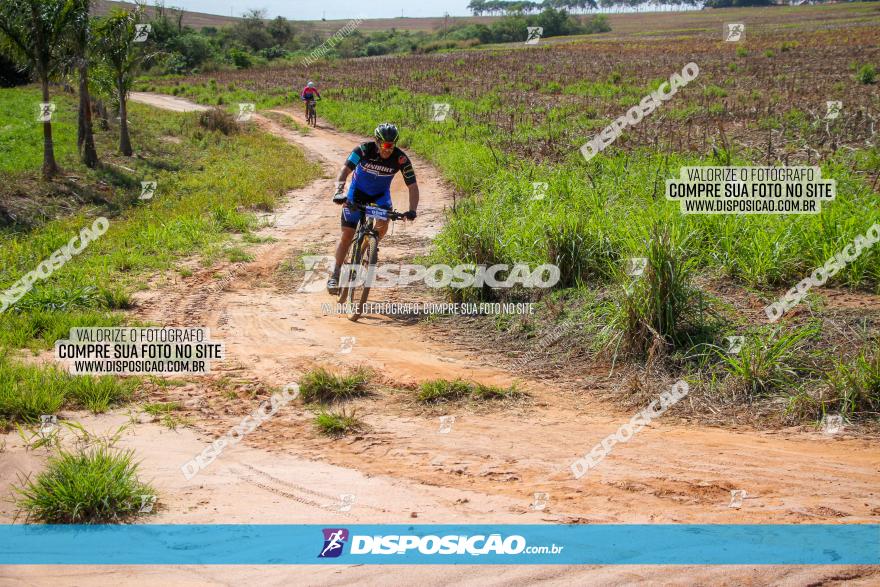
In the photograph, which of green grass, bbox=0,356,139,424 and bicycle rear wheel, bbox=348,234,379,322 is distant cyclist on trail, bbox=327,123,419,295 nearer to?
bicycle rear wheel, bbox=348,234,379,322

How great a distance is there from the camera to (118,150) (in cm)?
2419

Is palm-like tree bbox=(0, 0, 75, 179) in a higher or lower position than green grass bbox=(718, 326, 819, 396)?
higher

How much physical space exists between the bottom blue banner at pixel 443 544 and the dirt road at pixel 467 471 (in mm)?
87

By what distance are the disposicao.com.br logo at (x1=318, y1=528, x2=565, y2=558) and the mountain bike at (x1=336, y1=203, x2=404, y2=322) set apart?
16.2ft

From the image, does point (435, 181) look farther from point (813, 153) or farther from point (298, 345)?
point (298, 345)

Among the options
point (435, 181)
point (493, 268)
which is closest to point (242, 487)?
point (493, 268)

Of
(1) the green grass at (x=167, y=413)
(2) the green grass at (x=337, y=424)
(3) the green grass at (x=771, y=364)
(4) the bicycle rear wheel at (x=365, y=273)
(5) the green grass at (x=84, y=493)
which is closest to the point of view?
(5) the green grass at (x=84, y=493)

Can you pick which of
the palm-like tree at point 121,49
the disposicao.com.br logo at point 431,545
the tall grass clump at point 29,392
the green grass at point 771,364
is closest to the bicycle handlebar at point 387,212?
the tall grass clump at point 29,392

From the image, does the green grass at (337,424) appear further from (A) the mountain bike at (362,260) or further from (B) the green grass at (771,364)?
(B) the green grass at (771,364)

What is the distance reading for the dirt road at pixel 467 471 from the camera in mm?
4098

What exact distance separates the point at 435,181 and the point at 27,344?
12.0 meters

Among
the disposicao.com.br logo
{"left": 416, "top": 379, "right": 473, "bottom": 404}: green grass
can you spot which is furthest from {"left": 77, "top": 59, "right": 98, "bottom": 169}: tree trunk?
the disposicao.com.br logo

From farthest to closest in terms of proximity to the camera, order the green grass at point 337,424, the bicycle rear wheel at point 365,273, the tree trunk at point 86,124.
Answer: the tree trunk at point 86,124 < the bicycle rear wheel at point 365,273 < the green grass at point 337,424

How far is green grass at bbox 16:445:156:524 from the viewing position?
14.9 feet
